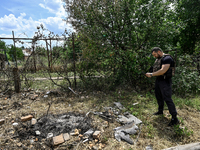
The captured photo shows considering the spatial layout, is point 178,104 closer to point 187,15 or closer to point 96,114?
point 96,114

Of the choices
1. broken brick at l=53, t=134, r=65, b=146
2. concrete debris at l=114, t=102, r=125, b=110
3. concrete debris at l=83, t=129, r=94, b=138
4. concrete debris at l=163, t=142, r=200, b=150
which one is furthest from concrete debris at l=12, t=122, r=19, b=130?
concrete debris at l=163, t=142, r=200, b=150

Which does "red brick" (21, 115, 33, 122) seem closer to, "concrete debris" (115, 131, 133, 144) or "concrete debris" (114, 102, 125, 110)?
"concrete debris" (115, 131, 133, 144)

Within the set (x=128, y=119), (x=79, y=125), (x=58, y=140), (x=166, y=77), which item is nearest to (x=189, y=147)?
(x=128, y=119)

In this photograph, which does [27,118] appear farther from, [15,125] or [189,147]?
[189,147]

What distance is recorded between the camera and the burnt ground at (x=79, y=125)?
8.45ft

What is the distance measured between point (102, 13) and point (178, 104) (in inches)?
177

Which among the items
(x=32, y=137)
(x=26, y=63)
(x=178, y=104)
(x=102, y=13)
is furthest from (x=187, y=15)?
(x=32, y=137)

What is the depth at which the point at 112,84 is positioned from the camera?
18.4 feet

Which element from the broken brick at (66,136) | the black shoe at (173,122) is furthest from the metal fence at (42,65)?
the black shoe at (173,122)

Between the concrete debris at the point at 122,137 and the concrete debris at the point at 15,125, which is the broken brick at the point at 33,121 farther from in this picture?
the concrete debris at the point at 122,137

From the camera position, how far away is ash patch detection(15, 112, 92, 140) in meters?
2.83

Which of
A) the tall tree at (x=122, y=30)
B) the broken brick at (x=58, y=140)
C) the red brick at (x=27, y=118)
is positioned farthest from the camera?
the tall tree at (x=122, y=30)

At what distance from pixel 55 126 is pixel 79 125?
0.54m

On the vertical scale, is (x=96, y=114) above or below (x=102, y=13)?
below
